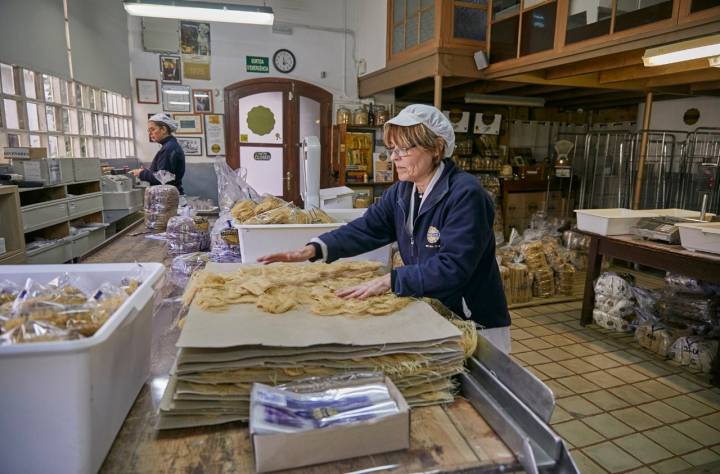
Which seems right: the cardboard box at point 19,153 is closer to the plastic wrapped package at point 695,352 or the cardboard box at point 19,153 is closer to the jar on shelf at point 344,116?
the jar on shelf at point 344,116

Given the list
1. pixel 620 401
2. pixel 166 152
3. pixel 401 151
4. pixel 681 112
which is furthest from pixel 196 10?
pixel 681 112

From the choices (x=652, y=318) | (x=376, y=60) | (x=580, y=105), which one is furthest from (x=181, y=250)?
(x=580, y=105)

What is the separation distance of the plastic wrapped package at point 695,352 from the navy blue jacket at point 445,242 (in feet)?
8.05

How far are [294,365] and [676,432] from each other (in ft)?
8.72

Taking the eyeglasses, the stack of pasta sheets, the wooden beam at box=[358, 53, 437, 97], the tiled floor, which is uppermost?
the wooden beam at box=[358, 53, 437, 97]

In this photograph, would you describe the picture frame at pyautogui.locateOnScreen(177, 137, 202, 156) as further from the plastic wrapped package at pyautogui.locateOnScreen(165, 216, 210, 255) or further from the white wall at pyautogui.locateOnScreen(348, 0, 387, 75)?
the plastic wrapped package at pyautogui.locateOnScreen(165, 216, 210, 255)

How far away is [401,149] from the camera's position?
1.62 metres

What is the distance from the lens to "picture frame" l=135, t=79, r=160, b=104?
651 cm

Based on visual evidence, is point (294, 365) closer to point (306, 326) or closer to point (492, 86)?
point (306, 326)

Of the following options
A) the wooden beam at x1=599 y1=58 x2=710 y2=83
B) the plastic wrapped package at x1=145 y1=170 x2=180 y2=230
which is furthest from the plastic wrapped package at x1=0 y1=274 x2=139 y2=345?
the wooden beam at x1=599 y1=58 x2=710 y2=83

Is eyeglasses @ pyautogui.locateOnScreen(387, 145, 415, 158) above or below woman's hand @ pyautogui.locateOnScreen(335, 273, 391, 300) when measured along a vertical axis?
above

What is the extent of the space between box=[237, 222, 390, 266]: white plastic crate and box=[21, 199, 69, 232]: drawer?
2.85 meters

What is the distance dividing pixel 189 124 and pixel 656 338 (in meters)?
6.30

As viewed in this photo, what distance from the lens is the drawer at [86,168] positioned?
4605 millimetres
